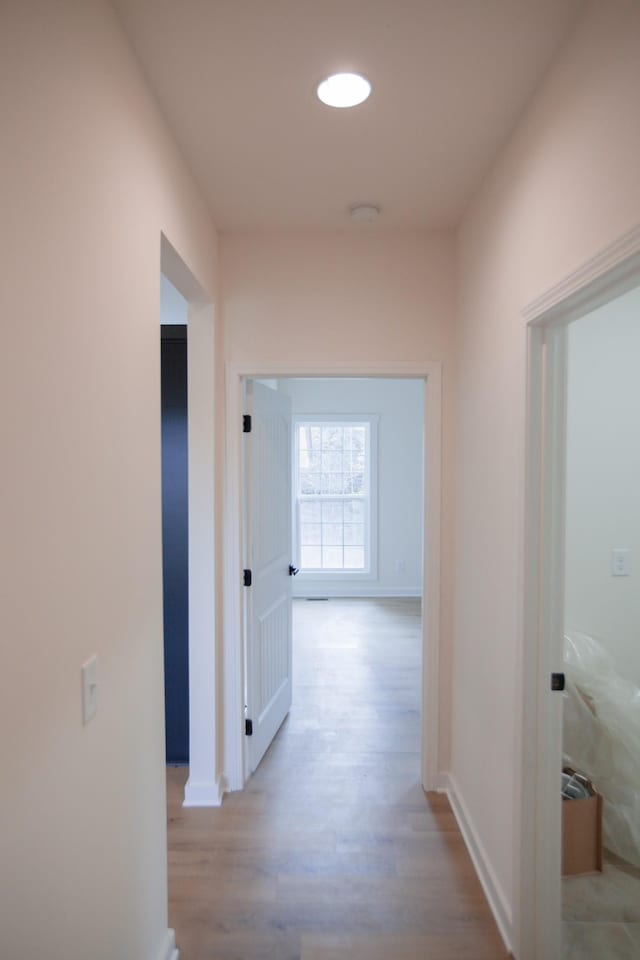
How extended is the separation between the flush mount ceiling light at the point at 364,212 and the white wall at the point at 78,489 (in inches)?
36.4

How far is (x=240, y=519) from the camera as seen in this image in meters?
2.64


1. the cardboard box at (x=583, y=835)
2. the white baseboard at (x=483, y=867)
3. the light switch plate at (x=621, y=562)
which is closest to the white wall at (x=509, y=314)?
the white baseboard at (x=483, y=867)

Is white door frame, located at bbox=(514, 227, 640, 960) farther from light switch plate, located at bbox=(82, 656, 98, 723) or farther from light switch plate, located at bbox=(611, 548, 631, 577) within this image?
light switch plate, located at bbox=(82, 656, 98, 723)

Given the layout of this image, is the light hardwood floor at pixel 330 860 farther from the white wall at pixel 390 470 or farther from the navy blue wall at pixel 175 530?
the white wall at pixel 390 470

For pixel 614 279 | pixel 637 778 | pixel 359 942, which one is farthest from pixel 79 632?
pixel 637 778

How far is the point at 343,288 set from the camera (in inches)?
103

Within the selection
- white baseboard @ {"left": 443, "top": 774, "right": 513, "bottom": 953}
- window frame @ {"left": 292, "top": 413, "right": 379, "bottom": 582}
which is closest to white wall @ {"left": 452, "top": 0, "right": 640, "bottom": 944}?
white baseboard @ {"left": 443, "top": 774, "right": 513, "bottom": 953}

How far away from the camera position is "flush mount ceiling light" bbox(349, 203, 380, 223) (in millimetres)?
2312

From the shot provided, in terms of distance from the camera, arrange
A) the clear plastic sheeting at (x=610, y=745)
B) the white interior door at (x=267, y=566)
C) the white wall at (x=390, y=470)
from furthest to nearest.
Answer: the white wall at (x=390, y=470) → the white interior door at (x=267, y=566) → the clear plastic sheeting at (x=610, y=745)

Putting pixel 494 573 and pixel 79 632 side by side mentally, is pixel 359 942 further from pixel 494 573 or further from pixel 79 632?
pixel 79 632

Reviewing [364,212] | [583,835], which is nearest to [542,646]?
[583,835]

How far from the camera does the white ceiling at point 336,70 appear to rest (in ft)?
4.30

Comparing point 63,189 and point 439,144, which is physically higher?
point 439,144

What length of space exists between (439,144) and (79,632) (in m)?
1.89
